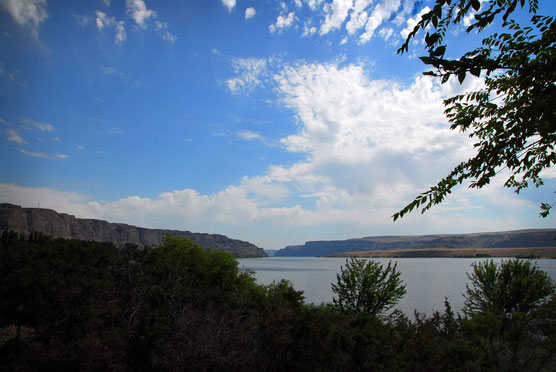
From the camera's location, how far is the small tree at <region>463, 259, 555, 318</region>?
3059 centimetres

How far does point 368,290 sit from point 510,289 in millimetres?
13963

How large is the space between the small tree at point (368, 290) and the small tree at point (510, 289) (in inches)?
289

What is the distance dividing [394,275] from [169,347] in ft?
75.2

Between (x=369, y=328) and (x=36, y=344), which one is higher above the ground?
(x=369, y=328)

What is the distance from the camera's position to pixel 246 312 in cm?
2003

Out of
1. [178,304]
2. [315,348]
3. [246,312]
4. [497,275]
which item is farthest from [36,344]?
[497,275]

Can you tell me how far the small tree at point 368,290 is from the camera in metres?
30.5

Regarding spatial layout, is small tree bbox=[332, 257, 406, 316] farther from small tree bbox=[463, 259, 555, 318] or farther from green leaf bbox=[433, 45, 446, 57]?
green leaf bbox=[433, 45, 446, 57]

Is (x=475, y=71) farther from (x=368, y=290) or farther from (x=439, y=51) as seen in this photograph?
(x=368, y=290)

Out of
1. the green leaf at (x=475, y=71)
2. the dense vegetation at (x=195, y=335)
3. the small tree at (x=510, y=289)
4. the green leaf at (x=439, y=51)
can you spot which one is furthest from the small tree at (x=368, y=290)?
the green leaf at (x=439, y=51)

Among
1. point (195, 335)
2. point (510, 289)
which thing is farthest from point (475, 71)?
point (510, 289)

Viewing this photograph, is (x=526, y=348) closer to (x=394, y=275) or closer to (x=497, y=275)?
(x=394, y=275)

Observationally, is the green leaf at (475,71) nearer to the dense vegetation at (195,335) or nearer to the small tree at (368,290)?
the dense vegetation at (195,335)

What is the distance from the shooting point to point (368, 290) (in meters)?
30.6
